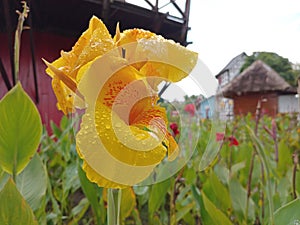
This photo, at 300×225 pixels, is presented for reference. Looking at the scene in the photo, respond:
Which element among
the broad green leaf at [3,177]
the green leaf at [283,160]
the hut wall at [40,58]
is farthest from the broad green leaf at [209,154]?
the hut wall at [40,58]

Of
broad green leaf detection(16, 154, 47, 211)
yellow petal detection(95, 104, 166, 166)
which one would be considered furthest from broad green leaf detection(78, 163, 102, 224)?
yellow petal detection(95, 104, 166, 166)

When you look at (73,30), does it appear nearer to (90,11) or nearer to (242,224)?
(90,11)

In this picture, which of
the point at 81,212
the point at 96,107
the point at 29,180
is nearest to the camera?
the point at 96,107

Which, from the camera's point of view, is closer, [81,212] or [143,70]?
[143,70]

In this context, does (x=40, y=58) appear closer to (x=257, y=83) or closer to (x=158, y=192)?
(x=158, y=192)

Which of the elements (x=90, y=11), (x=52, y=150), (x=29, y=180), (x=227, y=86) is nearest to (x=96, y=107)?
(x=29, y=180)

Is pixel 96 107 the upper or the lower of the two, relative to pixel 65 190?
upper
